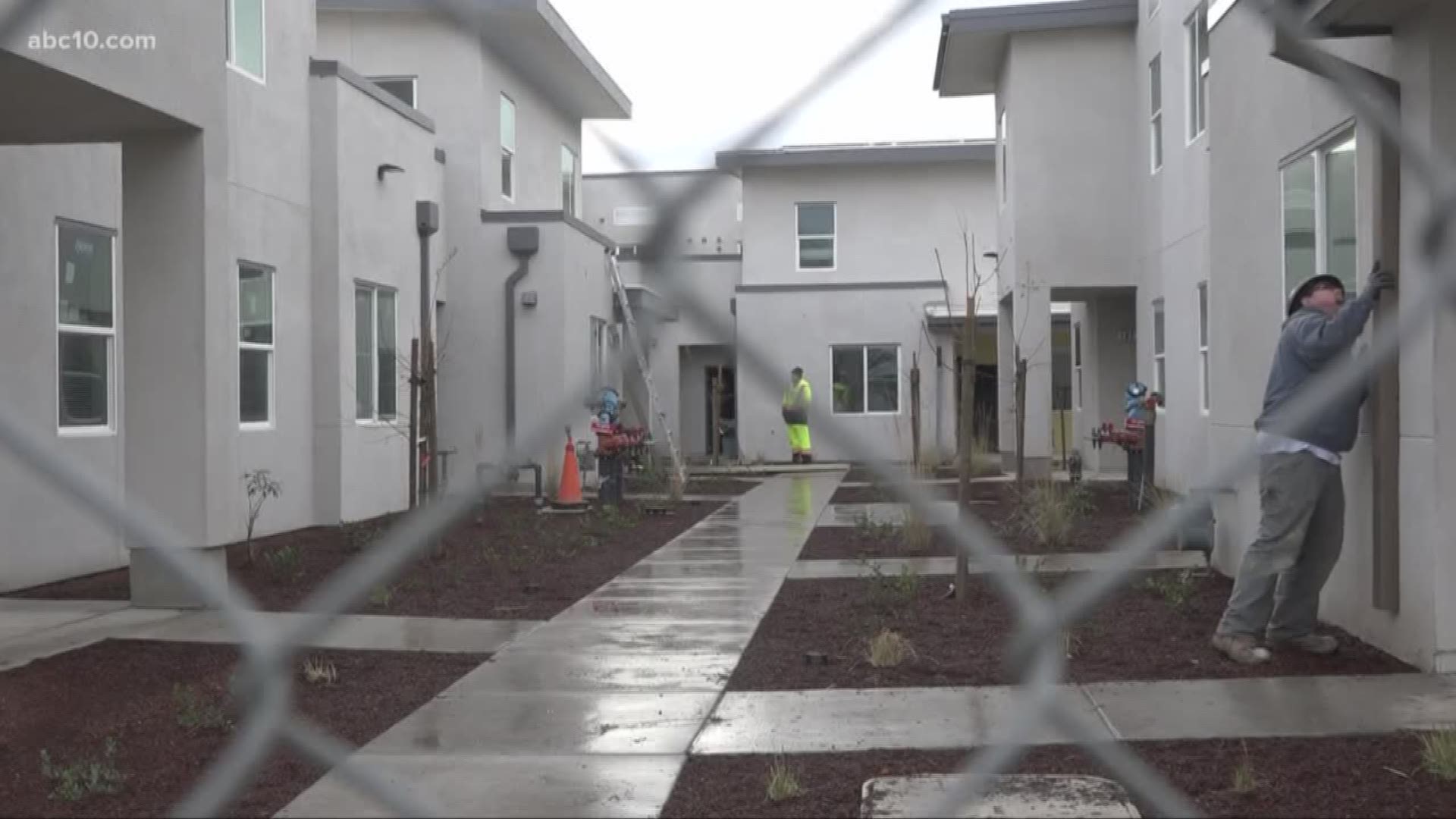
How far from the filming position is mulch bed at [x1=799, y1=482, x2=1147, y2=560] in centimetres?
1158

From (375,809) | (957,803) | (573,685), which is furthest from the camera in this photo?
(573,685)

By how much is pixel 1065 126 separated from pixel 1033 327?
2.80 metres

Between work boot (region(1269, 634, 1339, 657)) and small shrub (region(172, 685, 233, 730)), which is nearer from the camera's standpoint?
small shrub (region(172, 685, 233, 730))

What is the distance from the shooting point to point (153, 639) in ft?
26.3

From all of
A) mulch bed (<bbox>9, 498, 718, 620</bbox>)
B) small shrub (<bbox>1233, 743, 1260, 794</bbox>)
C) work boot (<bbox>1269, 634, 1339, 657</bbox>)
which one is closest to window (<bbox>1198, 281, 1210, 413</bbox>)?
mulch bed (<bbox>9, 498, 718, 620</bbox>)

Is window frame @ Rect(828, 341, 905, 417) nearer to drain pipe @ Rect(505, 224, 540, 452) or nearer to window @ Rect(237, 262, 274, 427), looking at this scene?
window @ Rect(237, 262, 274, 427)

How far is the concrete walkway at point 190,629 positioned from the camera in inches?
309

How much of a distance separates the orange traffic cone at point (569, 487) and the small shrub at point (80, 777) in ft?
33.6

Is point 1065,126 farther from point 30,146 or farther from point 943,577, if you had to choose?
point 30,146

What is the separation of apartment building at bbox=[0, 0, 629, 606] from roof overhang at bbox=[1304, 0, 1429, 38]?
10.8 ft

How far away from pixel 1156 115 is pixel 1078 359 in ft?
20.5

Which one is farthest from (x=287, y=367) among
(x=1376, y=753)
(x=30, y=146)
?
(x=1376, y=753)

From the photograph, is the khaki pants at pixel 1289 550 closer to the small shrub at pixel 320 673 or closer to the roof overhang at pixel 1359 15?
the roof overhang at pixel 1359 15

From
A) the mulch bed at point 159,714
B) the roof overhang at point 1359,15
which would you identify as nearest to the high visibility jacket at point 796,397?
the mulch bed at point 159,714
